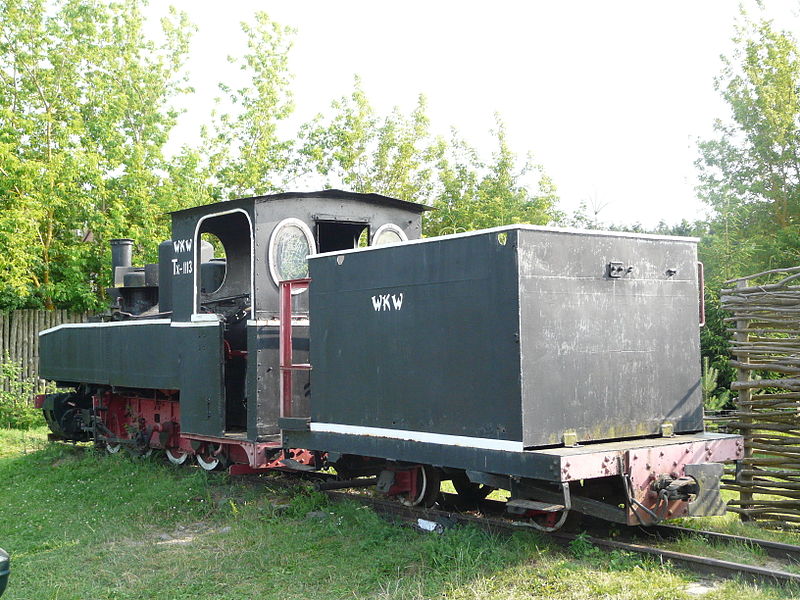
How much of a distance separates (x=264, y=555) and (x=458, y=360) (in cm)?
217

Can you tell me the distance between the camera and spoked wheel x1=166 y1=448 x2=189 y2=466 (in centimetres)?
1021

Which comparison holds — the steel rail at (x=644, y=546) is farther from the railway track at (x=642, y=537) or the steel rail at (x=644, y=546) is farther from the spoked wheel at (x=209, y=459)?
the spoked wheel at (x=209, y=459)

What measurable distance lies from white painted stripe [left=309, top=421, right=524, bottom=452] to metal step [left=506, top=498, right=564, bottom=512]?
1.27 feet

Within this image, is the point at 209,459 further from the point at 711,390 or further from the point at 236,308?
the point at 711,390

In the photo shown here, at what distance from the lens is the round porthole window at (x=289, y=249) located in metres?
8.38

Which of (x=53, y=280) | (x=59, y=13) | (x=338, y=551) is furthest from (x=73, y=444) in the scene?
(x=59, y=13)

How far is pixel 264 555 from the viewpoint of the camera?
21.8 ft

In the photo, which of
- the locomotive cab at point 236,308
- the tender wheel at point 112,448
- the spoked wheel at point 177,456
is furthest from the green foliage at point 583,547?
the tender wheel at point 112,448

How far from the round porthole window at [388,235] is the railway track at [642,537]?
8.73 ft

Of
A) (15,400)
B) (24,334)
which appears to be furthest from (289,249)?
(24,334)

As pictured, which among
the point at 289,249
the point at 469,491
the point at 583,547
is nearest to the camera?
the point at 583,547

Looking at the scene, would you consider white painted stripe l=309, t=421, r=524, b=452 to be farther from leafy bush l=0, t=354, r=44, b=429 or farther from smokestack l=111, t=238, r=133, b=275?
leafy bush l=0, t=354, r=44, b=429

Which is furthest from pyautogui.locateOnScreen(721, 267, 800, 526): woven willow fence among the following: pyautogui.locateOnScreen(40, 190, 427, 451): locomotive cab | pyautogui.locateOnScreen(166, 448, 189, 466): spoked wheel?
pyautogui.locateOnScreen(166, 448, 189, 466): spoked wheel

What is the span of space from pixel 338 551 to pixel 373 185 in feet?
52.1
